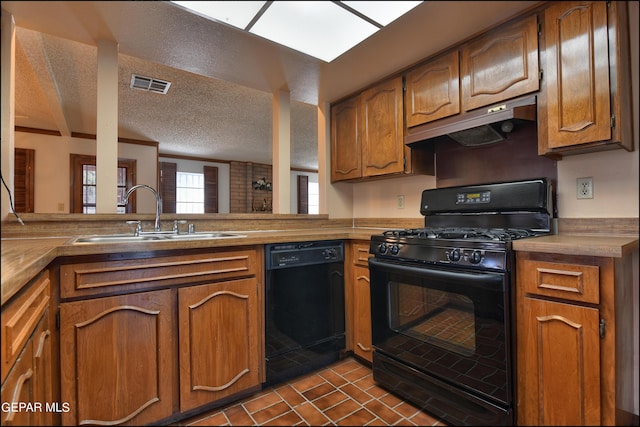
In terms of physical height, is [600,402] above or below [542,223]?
below

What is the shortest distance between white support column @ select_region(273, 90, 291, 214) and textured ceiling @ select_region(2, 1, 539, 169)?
111 mm

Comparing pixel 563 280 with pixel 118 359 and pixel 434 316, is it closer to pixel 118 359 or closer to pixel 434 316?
pixel 434 316

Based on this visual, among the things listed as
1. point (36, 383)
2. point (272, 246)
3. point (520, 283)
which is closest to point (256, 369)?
point (272, 246)

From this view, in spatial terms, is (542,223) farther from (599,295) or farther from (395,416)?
(395,416)

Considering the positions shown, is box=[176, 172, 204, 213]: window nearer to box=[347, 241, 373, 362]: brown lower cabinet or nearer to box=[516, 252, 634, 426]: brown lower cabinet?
box=[347, 241, 373, 362]: brown lower cabinet

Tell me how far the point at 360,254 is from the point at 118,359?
1.27 meters

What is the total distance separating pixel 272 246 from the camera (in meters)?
1.63

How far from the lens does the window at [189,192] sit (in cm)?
639

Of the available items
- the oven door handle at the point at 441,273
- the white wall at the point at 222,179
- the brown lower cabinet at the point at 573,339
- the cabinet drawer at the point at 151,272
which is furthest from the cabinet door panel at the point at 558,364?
the white wall at the point at 222,179

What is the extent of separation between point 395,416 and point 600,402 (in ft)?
2.48

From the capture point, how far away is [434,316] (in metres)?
1.43

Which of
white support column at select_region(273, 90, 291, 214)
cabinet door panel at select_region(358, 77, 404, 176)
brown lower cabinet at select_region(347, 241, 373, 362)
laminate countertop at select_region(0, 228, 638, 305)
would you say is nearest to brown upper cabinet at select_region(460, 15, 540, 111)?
cabinet door panel at select_region(358, 77, 404, 176)

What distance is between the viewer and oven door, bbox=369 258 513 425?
1.23 metres

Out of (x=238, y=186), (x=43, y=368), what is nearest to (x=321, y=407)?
(x=43, y=368)
